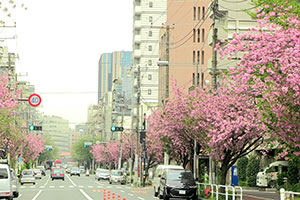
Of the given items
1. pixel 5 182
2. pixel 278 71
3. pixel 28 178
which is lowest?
pixel 28 178

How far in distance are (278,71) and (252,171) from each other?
1443 inches

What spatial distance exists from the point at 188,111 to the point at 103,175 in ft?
162

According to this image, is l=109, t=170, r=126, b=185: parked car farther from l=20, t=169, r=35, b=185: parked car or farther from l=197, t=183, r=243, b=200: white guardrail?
l=197, t=183, r=243, b=200: white guardrail

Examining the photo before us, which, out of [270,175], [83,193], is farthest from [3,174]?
[270,175]

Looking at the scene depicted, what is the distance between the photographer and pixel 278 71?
20359mm

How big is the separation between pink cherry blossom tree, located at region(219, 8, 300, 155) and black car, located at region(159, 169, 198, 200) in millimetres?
12489

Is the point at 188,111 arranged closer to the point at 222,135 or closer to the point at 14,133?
the point at 222,135

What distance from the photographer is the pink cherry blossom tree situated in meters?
19.1

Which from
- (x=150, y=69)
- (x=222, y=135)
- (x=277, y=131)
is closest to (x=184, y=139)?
(x=222, y=135)

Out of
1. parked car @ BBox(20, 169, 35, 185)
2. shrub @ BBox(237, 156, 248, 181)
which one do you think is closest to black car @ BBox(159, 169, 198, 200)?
shrub @ BBox(237, 156, 248, 181)

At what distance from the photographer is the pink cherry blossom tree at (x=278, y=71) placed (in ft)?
62.5

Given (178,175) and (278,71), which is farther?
(178,175)

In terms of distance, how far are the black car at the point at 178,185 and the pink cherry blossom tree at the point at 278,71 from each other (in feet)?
41.0

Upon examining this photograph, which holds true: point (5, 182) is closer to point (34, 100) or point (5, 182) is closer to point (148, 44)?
point (34, 100)
